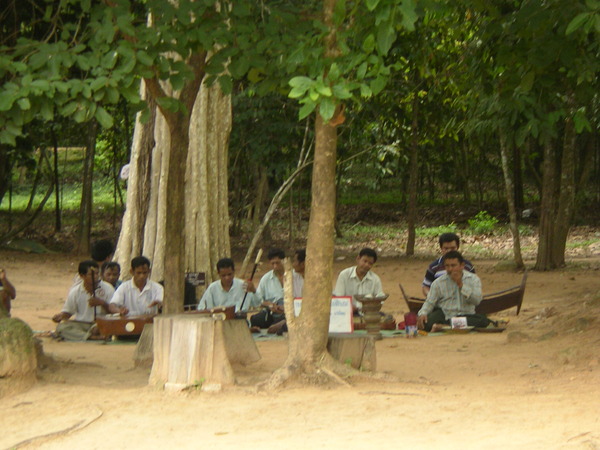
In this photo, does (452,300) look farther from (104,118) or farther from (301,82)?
(104,118)

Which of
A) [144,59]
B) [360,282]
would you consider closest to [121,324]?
[360,282]

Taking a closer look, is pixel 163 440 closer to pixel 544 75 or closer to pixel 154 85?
pixel 154 85

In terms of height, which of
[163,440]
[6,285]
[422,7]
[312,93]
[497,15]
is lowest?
[163,440]

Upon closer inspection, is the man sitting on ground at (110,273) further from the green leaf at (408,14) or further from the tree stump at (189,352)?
the green leaf at (408,14)

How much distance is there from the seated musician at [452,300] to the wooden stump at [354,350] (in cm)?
318

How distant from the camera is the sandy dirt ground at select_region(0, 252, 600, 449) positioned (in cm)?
505

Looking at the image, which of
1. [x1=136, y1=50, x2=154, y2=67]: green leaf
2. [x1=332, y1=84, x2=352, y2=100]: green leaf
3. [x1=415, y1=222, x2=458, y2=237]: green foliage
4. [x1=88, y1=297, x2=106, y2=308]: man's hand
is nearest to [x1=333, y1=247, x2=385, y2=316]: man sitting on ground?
[x1=88, y1=297, x2=106, y2=308]: man's hand

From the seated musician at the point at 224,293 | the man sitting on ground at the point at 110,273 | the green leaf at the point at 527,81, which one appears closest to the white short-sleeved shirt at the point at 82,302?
the man sitting on ground at the point at 110,273

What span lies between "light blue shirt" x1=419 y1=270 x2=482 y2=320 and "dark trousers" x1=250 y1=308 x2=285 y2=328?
1766 mm

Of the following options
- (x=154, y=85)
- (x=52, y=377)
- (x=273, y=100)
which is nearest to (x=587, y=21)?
(x=154, y=85)

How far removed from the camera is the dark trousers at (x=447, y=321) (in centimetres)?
1012

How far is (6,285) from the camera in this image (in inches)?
363

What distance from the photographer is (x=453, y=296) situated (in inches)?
400

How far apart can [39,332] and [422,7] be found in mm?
6730
